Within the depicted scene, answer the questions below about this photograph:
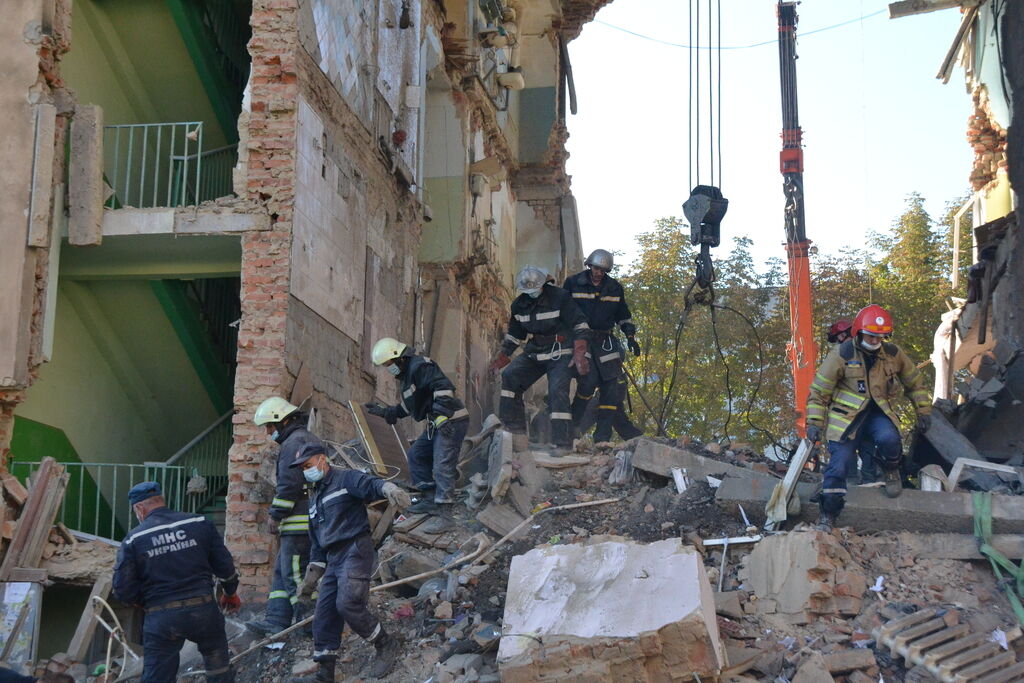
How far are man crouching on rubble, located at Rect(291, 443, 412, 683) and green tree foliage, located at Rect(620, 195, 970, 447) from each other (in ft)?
52.4

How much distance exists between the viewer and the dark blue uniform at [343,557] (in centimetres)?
787

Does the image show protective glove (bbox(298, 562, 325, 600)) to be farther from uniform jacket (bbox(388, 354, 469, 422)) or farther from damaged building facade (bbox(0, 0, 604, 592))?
uniform jacket (bbox(388, 354, 469, 422))

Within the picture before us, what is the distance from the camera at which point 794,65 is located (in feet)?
77.5

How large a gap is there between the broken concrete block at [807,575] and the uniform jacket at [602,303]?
4.14 metres

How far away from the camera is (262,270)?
1110cm

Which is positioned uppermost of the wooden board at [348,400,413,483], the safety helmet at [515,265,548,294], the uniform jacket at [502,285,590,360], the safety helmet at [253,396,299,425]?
the safety helmet at [515,265,548,294]

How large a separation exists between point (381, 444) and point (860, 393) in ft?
17.7

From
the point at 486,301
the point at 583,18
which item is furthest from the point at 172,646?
the point at 583,18

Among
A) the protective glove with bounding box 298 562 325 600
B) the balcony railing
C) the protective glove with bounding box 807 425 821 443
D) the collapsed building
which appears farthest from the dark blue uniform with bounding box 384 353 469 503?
the balcony railing

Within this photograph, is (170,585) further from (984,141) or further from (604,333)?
(984,141)

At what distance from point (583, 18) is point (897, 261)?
354 inches

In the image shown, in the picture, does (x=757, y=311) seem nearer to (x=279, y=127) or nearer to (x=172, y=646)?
(x=279, y=127)

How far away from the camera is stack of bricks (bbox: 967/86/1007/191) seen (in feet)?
53.8

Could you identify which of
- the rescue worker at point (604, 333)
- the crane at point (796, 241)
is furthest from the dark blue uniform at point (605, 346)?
the crane at point (796, 241)
